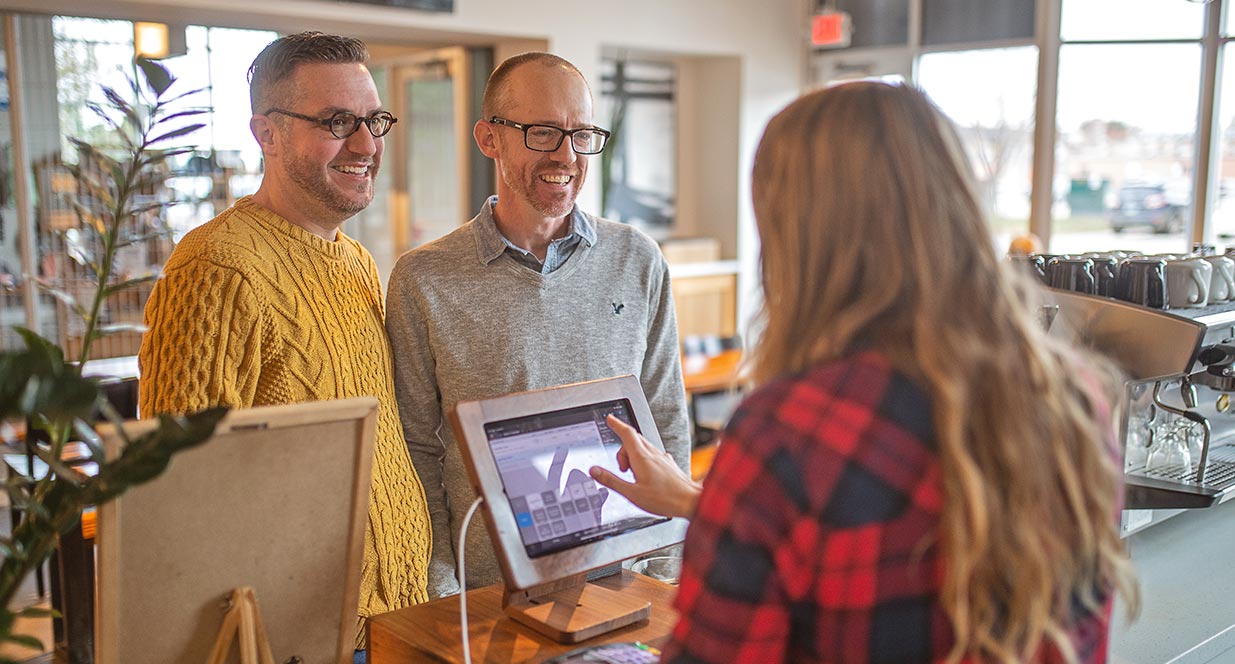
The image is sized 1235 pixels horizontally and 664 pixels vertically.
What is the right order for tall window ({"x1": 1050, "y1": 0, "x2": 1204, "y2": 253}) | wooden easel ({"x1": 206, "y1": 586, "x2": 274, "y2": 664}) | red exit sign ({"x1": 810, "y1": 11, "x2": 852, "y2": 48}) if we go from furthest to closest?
tall window ({"x1": 1050, "y1": 0, "x2": 1204, "y2": 253}), red exit sign ({"x1": 810, "y1": 11, "x2": 852, "y2": 48}), wooden easel ({"x1": 206, "y1": 586, "x2": 274, "y2": 664})

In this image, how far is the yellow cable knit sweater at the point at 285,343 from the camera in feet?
5.52

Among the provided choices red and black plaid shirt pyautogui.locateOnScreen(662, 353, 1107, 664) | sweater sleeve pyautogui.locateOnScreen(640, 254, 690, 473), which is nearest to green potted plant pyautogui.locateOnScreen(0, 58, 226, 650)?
red and black plaid shirt pyautogui.locateOnScreen(662, 353, 1107, 664)

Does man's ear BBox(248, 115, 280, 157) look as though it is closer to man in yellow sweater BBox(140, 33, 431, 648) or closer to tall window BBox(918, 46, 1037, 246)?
man in yellow sweater BBox(140, 33, 431, 648)

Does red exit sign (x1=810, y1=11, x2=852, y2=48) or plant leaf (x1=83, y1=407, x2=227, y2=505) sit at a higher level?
red exit sign (x1=810, y1=11, x2=852, y2=48)

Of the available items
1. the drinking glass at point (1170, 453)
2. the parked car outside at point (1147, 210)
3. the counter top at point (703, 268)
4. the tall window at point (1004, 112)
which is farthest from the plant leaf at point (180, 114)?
the parked car outside at point (1147, 210)

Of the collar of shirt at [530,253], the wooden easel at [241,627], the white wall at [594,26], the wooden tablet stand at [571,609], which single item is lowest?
the wooden tablet stand at [571,609]

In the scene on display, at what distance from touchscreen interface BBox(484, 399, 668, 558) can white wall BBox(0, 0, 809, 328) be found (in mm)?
3072

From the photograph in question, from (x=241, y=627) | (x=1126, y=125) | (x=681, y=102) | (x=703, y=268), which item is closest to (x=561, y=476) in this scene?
(x=241, y=627)

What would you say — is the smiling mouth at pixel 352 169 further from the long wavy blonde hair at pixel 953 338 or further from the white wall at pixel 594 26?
the white wall at pixel 594 26

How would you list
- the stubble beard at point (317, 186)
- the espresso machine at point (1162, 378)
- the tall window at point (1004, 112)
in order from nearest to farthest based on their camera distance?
the stubble beard at point (317, 186) < the espresso machine at point (1162, 378) < the tall window at point (1004, 112)

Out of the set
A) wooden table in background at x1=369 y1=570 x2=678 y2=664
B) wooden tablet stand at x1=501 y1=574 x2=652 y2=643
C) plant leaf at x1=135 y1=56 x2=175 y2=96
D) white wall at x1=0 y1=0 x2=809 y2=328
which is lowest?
wooden table in background at x1=369 y1=570 x2=678 y2=664

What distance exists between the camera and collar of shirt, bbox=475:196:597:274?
6.89ft

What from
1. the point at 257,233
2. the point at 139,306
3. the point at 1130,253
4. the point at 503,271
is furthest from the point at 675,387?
the point at 139,306

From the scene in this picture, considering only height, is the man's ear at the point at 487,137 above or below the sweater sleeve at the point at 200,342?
above
